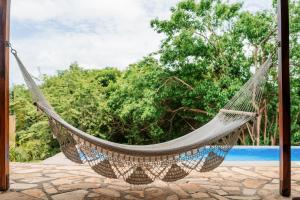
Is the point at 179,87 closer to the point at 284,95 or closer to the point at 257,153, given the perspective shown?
the point at 257,153

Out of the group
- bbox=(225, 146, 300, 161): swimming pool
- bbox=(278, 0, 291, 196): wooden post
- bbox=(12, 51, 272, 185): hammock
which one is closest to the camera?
bbox=(12, 51, 272, 185): hammock

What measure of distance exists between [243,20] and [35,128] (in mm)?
4104

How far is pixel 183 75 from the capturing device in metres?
5.80

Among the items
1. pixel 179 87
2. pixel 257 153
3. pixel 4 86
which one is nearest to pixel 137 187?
pixel 4 86

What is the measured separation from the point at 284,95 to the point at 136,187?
1308 millimetres

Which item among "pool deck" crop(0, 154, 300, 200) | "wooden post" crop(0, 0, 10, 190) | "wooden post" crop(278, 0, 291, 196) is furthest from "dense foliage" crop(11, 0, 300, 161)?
"wooden post" crop(278, 0, 291, 196)

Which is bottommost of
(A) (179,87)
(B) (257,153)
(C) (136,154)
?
(B) (257,153)

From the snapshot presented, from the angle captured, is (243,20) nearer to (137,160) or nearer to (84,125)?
(84,125)

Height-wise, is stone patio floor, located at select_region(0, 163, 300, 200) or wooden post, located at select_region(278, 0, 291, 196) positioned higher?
wooden post, located at select_region(278, 0, 291, 196)

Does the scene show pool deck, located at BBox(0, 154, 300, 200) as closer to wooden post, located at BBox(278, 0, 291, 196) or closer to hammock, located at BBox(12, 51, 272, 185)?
wooden post, located at BBox(278, 0, 291, 196)

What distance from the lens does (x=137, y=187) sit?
8.60 feet

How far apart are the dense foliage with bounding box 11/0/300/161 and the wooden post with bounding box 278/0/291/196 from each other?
2929 mm

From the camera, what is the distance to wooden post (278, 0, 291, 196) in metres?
2.30

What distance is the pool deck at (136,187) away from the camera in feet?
7.72
